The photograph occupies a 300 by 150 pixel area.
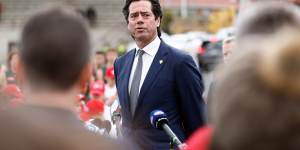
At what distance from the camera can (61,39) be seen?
9.96 feet

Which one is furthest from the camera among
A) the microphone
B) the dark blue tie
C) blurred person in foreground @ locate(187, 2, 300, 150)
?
the microphone

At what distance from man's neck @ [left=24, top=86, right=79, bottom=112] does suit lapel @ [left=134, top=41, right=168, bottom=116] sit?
355cm

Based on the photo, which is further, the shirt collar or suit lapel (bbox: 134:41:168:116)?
the shirt collar

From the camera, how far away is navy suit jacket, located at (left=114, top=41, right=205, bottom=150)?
6.53 metres

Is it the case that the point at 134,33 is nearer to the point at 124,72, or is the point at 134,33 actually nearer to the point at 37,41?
the point at 124,72

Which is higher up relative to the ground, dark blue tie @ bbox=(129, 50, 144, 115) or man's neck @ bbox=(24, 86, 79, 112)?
man's neck @ bbox=(24, 86, 79, 112)

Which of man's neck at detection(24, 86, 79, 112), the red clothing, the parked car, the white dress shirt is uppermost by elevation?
man's neck at detection(24, 86, 79, 112)

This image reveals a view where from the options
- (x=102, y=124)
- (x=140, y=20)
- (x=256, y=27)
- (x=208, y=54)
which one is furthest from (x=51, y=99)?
(x=208, y=54)

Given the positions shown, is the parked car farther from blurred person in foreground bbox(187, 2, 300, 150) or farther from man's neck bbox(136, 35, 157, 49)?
blurred person in foreground bbox(187, 2, 300, 150)

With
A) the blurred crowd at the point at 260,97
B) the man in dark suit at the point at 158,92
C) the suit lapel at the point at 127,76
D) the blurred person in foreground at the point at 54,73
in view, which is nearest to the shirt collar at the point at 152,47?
the man in dark suit at the point at 158,92

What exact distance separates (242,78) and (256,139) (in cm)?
19

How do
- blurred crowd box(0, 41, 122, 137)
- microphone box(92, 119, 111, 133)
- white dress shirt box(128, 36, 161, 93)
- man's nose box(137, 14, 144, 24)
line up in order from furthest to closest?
1. microphone box(92, 119, 111, 133)
2. man's nose box(137, 14, 144, 24)
3. white dress shirt box(128, 36, 161, 93)
4. blurred crowd box(0, 41, 122, 137)

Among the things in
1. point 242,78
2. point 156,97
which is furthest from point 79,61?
point 156,97

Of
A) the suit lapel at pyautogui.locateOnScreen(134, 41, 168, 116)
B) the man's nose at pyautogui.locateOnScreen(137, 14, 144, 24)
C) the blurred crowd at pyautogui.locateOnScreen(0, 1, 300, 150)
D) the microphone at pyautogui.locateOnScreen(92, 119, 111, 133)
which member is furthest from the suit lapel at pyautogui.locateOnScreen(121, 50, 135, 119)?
the blurred crowd at pyautogui.locateOnScreen(0, 1, 300, 150)
